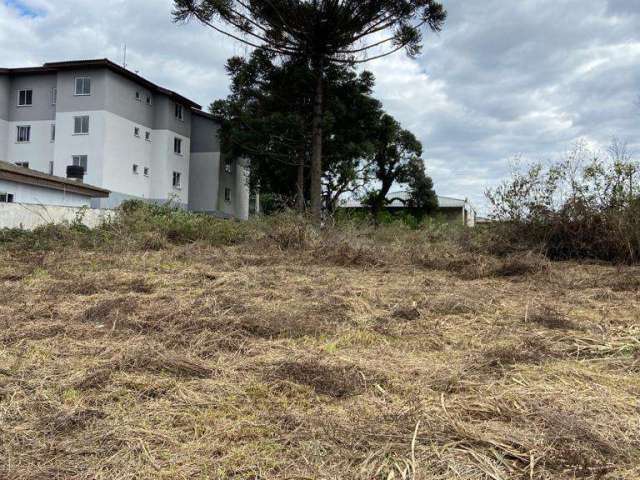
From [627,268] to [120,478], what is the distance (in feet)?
25.6

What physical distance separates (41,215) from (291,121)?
1045 centimetres

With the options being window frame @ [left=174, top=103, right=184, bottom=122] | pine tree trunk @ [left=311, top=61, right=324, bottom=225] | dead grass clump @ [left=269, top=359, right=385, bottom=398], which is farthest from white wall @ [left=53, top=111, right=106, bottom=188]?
dead grass clump @ [left=269, top=359, right=385, bottom=398]

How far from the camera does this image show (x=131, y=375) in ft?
8.84

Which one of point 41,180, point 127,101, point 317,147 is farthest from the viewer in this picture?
point 127,101

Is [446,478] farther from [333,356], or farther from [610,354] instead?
[610,354]

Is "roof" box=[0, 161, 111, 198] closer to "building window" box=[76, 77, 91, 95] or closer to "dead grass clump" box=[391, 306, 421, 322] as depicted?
"building window" box=[76, 77, 91, 95]

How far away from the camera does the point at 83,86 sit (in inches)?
969

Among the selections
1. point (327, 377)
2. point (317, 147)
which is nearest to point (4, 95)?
point (317, 147)

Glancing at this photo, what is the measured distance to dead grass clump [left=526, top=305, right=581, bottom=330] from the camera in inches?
149

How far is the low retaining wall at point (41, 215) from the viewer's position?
10266 mm

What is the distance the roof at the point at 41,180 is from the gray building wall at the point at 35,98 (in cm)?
1160

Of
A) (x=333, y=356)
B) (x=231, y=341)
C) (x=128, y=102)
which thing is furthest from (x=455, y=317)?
(x=128, y=102)

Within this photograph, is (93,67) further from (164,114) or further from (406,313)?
(406,313)

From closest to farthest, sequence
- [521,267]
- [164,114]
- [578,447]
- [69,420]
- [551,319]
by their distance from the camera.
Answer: [578,447], [69,420], [551,319], [521,267], [164,114]
